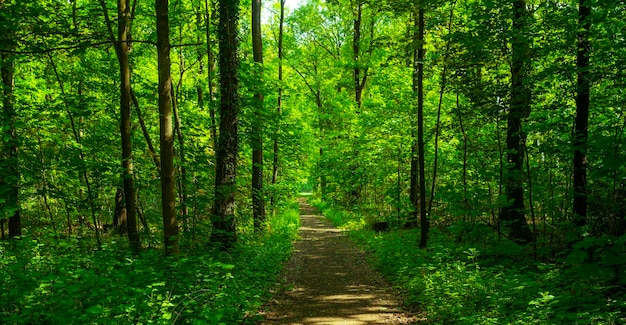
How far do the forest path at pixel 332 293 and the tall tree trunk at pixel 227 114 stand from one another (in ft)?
6.89

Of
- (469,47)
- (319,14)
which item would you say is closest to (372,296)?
(469,47)

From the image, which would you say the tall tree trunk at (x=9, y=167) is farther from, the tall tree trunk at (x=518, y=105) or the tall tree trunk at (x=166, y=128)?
the tall tree trunk at (x=518, y=105)

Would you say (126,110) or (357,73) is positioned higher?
(357,73)

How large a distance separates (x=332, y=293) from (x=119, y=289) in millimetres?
4254

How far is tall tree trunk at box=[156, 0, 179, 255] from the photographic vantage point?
5.92m

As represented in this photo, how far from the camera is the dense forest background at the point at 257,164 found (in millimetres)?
5301

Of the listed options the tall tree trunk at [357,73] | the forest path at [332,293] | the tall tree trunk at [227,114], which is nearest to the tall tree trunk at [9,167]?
the tall tree trunk at [227,114]

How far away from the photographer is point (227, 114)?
9.05 metres

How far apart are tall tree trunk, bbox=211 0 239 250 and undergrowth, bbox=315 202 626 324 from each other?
14.2 ft

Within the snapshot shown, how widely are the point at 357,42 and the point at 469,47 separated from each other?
13173 millimetres

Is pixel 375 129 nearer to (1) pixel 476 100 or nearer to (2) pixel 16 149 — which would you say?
(1) pixel 476 100

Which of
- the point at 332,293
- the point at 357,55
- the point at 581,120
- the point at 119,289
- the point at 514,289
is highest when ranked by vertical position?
the point at 357,55

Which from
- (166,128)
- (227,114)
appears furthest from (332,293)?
(227,114)

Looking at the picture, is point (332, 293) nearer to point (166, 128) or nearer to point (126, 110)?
point (166, 128)
